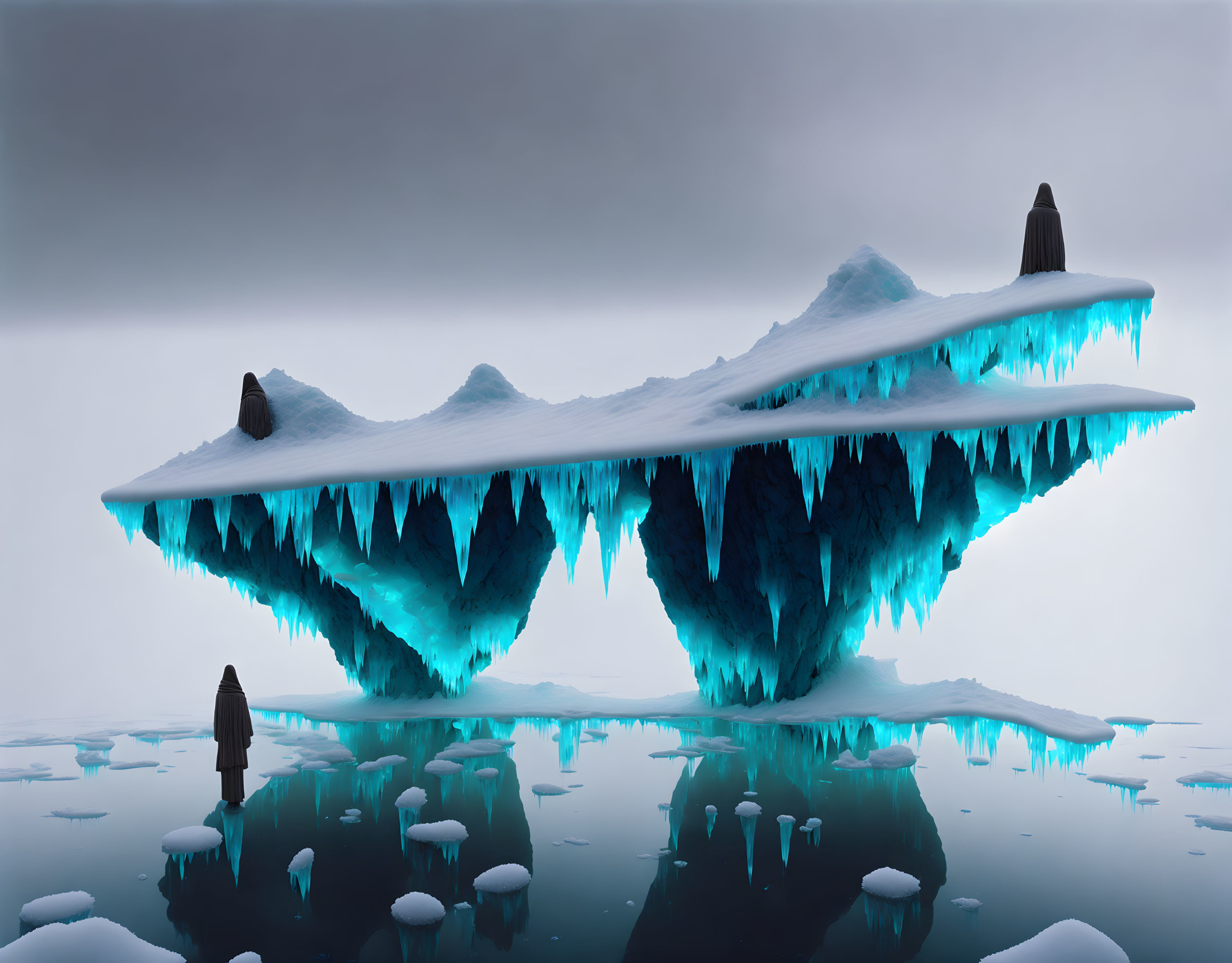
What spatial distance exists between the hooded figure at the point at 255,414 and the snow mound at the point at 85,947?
9660 millimetres

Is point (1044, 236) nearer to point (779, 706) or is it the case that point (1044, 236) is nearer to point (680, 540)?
Result: point (680, 540)

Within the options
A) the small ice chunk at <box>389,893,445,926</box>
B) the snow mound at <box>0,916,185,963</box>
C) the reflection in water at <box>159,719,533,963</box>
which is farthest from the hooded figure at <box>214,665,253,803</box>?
the small ice chunk at <box>389,893,445,926</box>

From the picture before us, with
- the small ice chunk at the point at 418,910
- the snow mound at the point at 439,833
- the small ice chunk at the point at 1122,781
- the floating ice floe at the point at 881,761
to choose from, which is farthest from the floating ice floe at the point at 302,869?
the small ice chunk at the point at 1122,781

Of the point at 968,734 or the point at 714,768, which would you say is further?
the point at 968,734

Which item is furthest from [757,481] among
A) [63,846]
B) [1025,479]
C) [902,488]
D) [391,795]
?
[63,846]

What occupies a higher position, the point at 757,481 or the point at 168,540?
the point at 757,481

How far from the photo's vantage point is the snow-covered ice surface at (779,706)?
10.3 m

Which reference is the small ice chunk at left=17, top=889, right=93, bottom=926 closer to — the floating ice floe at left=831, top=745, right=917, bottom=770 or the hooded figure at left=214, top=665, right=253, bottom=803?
the hooded figure at left=214, top=665, right=253, bottom=803

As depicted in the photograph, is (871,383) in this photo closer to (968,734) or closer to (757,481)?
(757,481)

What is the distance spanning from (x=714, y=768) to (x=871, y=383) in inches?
203

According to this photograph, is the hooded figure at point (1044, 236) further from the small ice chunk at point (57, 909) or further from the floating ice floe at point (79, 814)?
the floating ice floe at point (79, 814)

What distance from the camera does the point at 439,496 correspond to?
1248 cm

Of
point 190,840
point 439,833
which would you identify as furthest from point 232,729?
point 439,833

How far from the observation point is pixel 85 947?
14.6 feet
